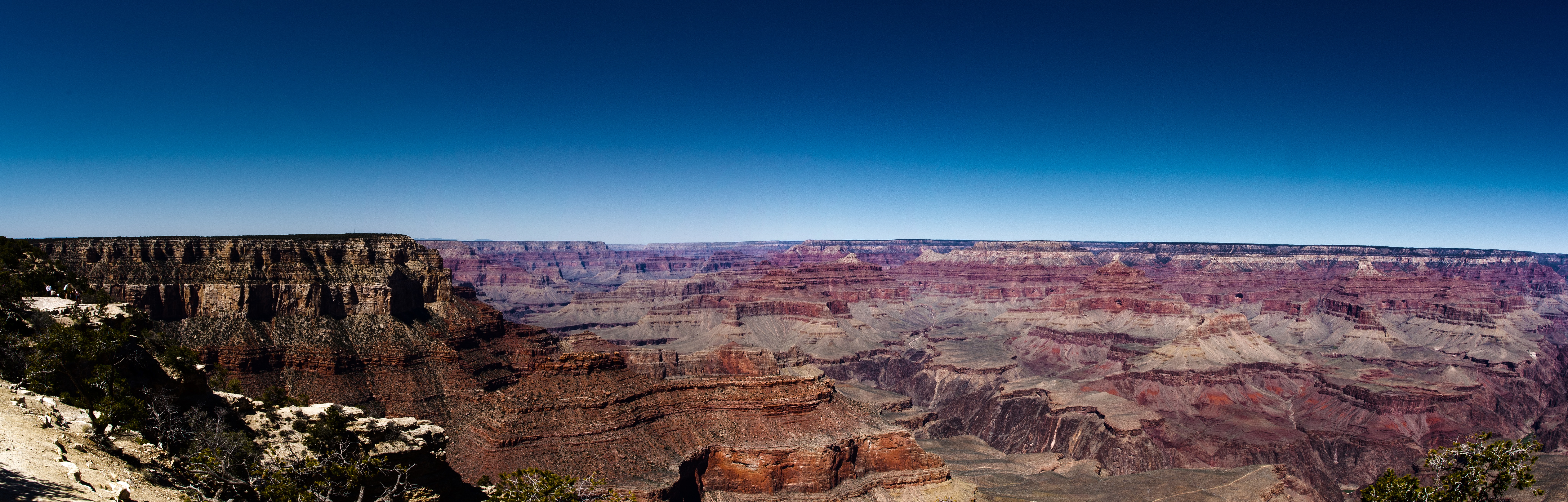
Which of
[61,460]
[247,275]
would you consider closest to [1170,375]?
[247,275]

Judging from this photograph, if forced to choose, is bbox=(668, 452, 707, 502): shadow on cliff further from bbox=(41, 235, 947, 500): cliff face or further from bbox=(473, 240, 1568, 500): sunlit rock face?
bbox=(473, 240, 1568, 500): sunlit rock face

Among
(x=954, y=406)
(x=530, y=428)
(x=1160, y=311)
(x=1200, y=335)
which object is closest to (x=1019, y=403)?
(x=954, y=406)

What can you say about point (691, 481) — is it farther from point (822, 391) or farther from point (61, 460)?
point (61, 460)

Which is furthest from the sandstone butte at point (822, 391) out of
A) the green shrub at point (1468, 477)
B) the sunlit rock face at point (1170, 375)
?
the green shrub at point (1468, 477)

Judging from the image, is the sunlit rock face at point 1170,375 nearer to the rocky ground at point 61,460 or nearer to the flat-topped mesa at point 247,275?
the flat-topped mesa at point 247,275

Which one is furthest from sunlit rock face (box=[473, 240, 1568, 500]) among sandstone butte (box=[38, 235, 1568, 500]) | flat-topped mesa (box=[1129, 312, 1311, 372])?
sandstone butte (box=[38, 235, 1568, 500])

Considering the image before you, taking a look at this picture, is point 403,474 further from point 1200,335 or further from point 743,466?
point 1200,335

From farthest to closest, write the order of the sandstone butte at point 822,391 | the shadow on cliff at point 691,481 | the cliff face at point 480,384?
the sandstone butte at point 822,391
the cliff face at point 480,384
the shadow on cliff at point 691,481
